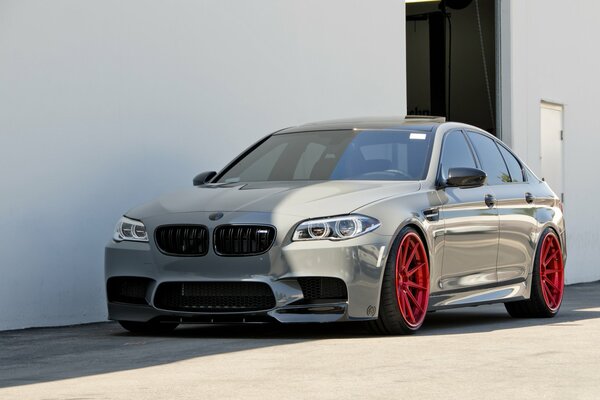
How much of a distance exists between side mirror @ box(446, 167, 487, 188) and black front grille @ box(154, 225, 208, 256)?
195cm

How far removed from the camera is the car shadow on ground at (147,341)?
7555 mm

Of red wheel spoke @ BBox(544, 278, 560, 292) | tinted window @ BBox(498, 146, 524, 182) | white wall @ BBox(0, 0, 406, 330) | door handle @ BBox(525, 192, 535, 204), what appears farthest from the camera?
red wheel spoke @ BBox(544, 278, 560, 292)

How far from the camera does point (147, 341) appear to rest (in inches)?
359

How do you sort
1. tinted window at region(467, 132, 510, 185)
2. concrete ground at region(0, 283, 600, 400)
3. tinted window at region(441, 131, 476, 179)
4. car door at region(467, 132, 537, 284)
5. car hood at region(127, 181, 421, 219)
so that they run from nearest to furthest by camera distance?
concrete ground at region(0, 283, 600, 400) → car hood at region(127, 181, 421, 219) → tinted window at region(441, 131, 476, 179) → car door at region(467, 132, 537, 284) → tinted window at region(467, 132, 510, 185)

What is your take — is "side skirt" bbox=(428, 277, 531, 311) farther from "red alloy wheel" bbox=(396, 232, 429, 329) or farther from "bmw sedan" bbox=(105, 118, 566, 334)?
"red alloy wheel" bbox=(396, 232, 429, 329)

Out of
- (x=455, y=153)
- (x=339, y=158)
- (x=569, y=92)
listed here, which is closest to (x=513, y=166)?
(x=455, y=153)

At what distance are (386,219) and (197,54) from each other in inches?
168

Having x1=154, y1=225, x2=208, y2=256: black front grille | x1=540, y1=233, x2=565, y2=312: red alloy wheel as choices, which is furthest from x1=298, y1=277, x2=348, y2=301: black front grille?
x1=540, y1=233, x2=565, y2=312: red alloy wheel

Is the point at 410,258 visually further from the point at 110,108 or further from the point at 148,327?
the point at 110,108

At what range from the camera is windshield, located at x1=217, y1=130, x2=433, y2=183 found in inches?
396

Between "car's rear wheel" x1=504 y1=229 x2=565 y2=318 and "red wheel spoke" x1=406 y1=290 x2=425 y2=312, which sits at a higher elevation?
"red wheel spoke" x1=406 y1=290 x2=425 y2=312

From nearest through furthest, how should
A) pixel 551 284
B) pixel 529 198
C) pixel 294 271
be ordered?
pixel 294 271 < pixel 529 198 < pixel 551 284

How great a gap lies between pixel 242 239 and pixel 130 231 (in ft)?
2.89

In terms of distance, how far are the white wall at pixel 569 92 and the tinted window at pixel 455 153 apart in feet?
27.9
